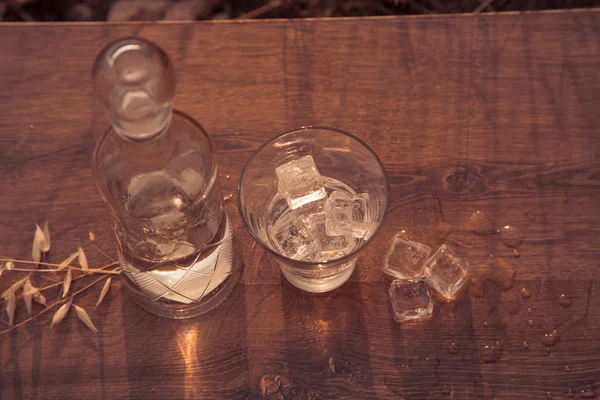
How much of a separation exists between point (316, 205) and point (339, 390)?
0.28 metres

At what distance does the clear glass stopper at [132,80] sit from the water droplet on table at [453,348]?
56 centimetres

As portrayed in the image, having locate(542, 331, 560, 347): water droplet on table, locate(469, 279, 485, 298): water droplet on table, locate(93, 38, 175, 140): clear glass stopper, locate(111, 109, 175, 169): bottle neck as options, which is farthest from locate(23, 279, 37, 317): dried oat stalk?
locate(542, 331, 560, 347): water droplet on table

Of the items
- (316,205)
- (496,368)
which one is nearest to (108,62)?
(316,205)

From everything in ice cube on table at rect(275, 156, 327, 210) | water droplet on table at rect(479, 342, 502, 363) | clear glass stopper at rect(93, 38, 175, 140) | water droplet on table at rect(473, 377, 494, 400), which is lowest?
water droplet on table at rect(473, 377, 494, 400)

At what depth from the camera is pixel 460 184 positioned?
110cm

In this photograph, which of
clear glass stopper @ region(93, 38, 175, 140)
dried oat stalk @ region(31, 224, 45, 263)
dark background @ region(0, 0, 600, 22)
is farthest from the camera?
dark background @ region(0, 0, 600, 22)

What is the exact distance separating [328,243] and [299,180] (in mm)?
107

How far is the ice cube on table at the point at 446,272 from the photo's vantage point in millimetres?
1038

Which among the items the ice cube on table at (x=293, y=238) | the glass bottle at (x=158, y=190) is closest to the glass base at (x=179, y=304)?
the glass bottle at (x=158, y=190)

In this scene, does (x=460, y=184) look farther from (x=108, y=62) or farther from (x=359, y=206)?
(x=108, y=62)

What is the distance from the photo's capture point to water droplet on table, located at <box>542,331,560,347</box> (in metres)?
1.02

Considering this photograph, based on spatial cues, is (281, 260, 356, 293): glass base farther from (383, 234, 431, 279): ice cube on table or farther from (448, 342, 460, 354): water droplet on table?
(448, 342, 460, 354): water droplet on table

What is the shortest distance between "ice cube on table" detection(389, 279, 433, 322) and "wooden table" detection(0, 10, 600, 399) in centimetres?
2

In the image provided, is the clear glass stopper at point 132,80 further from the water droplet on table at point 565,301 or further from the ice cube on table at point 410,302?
the water droplet on table at point 565,301
